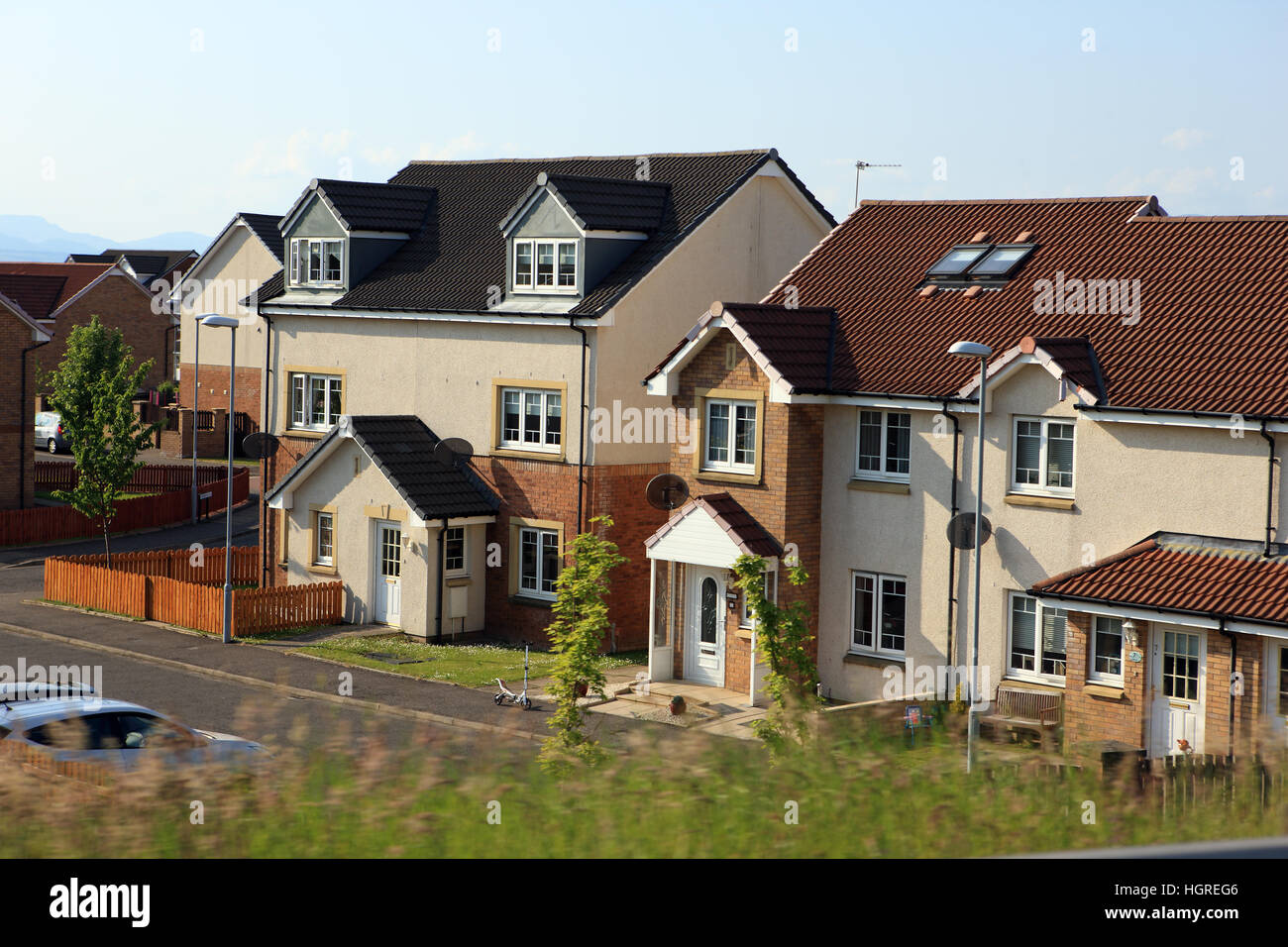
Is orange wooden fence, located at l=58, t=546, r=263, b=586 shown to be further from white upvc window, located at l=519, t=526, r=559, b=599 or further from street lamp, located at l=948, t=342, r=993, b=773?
street lamp, located at l=948, t=342, r=993, b=773

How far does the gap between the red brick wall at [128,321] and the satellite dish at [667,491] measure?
58293 mm

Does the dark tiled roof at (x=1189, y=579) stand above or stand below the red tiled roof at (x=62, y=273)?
below

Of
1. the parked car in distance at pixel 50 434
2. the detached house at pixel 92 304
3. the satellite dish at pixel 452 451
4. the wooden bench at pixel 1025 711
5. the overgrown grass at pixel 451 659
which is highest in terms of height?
the detached house at pixel 92 304

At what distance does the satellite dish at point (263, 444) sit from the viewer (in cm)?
3509

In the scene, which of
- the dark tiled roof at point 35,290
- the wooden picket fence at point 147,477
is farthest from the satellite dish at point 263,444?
the dark tiled roof at point 35,290

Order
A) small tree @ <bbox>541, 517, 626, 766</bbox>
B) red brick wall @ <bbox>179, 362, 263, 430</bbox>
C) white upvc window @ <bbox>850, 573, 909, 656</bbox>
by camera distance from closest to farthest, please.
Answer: small tree @ <bbox>541, 517, 626, 766</bbox> → white upvc window @ <bbox>850, 573, 909, 656</bbox> → red brick wall @ <bbox>179, 362, 263, 430</bbox>

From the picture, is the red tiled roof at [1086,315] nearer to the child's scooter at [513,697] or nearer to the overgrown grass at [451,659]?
the child's scooter at [513,697]

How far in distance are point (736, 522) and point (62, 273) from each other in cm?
6666

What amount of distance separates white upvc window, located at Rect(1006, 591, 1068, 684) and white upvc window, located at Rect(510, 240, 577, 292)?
12.7 metres

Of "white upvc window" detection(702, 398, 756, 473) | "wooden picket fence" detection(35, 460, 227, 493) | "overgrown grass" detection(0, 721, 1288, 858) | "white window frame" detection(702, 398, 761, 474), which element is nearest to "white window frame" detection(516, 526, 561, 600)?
"white window frame" detection(702, 398, 761, 474)

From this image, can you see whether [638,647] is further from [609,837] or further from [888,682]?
[609,837]

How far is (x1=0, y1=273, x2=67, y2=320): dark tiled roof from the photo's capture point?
7825cm

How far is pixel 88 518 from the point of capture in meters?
46.3
